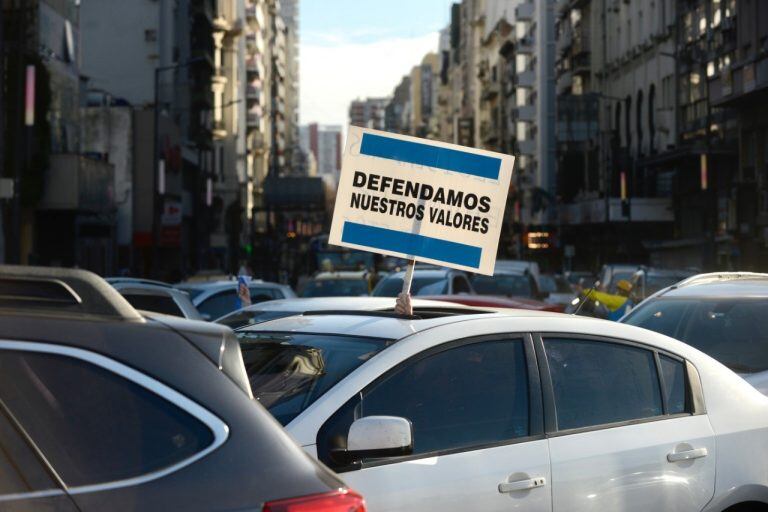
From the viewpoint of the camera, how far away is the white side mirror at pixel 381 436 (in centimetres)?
489

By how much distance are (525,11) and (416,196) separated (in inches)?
4245

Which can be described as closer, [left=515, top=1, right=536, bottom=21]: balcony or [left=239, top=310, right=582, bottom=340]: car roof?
[left=239, top=310, right=582, bottom=340]: car roof

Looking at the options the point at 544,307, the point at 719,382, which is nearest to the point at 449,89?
the point at 544,307

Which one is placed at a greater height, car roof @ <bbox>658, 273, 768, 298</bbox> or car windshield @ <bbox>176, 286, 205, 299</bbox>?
car roof @ <bbox>658, 273, 768, 298</bbox>

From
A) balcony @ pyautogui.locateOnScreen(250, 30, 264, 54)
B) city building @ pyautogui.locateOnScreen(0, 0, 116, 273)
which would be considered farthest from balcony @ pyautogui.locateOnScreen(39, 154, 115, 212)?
balcony @ pyautogui.locateOnScreen(250, 30, 264, 54)

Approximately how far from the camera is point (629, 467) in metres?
6.16

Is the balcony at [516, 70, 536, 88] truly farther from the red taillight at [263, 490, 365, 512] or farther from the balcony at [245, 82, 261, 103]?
the red taillight at [263, 490, 365, 512]

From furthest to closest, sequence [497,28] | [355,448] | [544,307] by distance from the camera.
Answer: [497,28], [544,307], [355,448]

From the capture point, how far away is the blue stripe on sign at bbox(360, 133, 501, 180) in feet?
23.0

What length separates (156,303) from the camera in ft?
52.9

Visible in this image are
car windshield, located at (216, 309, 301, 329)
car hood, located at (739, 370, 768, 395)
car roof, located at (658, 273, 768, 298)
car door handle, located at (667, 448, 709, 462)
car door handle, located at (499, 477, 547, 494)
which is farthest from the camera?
car windshield, located at (216, 309, 301, 329)

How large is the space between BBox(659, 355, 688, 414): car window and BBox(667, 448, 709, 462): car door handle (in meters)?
0.21

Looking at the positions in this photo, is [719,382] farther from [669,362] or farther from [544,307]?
[544,307]

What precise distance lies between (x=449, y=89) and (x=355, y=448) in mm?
189818
